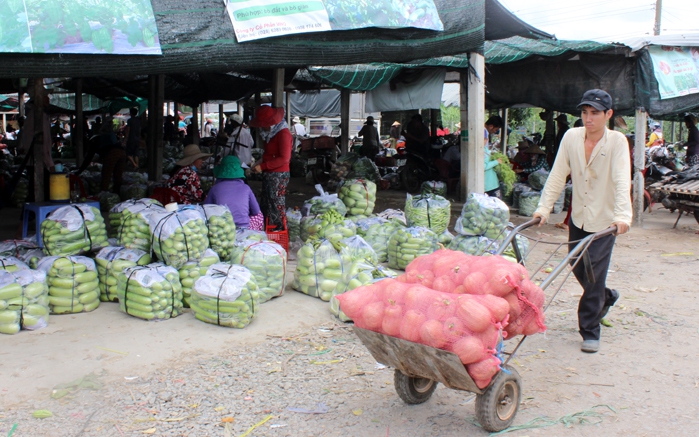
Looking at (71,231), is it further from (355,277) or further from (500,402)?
(500,402)

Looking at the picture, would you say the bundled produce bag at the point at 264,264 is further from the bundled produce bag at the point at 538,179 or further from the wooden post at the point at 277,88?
the bundled produce bag at the point at 538,179

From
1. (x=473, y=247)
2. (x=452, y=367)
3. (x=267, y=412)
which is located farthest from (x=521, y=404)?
(x=473, y=247)

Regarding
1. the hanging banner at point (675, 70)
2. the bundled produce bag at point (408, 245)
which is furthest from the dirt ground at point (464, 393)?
the hanging banner at point (675, 70)

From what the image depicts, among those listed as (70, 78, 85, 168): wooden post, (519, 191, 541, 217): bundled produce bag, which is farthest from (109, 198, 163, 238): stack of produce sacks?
(70, 78, 85, 168): wooden post

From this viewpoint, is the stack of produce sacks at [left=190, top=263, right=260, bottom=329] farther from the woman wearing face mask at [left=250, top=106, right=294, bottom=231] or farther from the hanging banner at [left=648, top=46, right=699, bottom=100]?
the hanging banner at [left=648, top=46, right=699, bottom=100]

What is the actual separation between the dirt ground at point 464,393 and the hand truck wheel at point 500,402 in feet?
0.43

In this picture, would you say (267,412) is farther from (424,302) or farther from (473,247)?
(473,247)

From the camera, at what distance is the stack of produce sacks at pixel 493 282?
3.35 meters

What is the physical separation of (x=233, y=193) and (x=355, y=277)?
2.00m

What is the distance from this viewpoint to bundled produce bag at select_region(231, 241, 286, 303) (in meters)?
6.03

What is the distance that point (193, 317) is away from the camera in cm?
555

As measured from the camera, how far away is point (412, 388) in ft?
12.7

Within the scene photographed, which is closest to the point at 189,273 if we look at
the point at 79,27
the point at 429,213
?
→ the point at 79,27

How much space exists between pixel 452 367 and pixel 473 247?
4.21 meters
